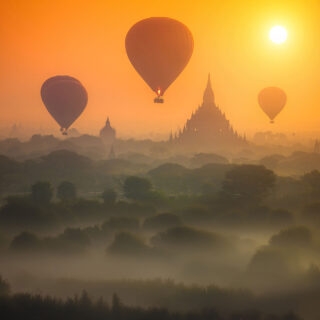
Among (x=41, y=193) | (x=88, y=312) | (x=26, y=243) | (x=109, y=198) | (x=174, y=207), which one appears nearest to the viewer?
(x=88, y=312)

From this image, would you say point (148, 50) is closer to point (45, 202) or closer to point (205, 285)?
point (45, 202)

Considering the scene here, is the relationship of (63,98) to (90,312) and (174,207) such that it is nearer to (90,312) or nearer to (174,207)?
(174,207)

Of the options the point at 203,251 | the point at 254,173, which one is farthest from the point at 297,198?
the point at 203,251

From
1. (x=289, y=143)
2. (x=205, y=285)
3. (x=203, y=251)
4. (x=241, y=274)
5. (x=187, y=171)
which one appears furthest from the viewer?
(x=289, y=143)

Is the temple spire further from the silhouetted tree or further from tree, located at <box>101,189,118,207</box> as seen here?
the silhouetted tree

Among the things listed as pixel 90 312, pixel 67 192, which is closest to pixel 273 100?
pixel 67 192

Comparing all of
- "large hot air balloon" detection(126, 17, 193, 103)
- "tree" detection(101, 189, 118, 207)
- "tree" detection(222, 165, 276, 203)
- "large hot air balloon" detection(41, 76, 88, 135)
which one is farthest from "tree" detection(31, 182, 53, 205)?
"large hot air balloon" detection(41, 76, 88, 135)

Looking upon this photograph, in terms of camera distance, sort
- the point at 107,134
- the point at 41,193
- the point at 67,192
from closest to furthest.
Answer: the point at 41,193 < the point at 67,192 < the point at 107,134
